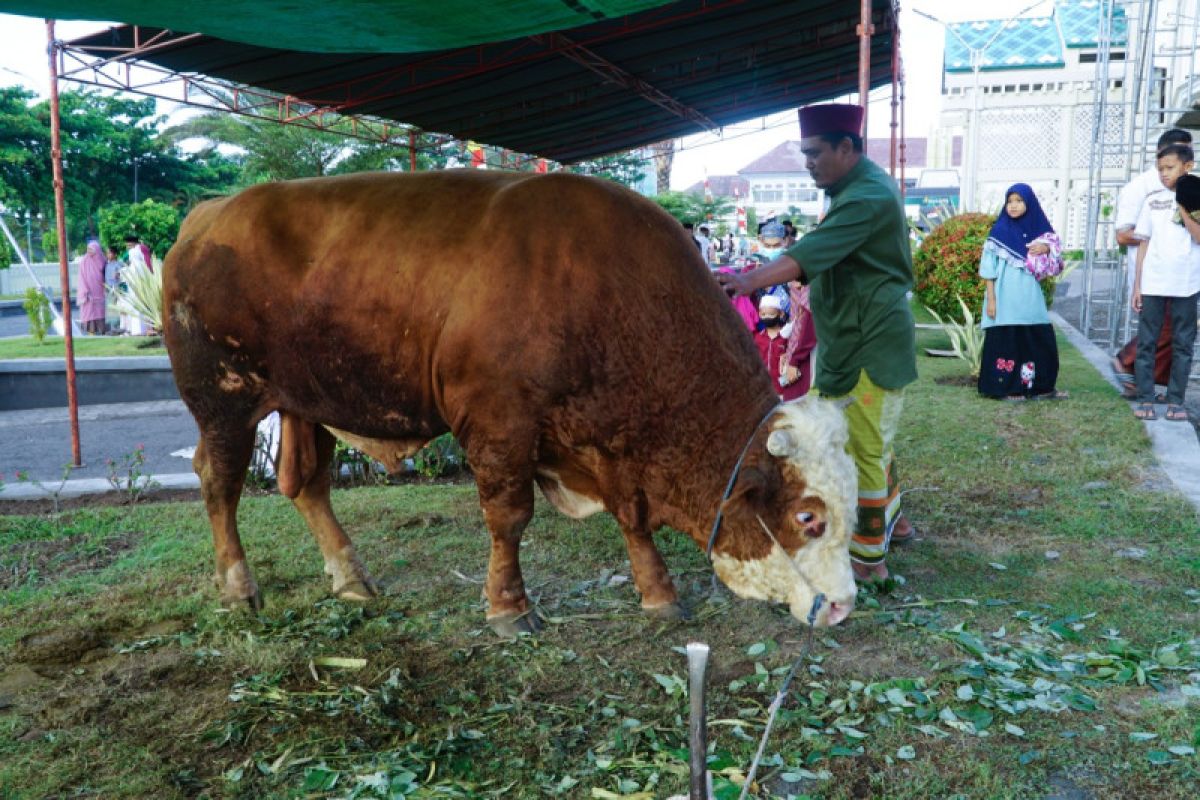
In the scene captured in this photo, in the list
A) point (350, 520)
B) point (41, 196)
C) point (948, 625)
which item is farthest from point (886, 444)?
point (41, 196)

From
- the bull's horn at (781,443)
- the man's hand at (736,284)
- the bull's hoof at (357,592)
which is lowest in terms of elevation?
the bull's hoof at (357,592)

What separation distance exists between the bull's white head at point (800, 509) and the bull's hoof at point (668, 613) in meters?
0.59

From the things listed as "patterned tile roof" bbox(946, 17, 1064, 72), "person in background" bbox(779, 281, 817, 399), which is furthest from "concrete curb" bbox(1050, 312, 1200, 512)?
"patterned tile roof" bbox(946, 17, 1064, 72)

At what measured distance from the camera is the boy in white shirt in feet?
22.0

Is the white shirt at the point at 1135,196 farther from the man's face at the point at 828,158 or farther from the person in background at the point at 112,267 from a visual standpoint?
the person in background at the point at 112,267

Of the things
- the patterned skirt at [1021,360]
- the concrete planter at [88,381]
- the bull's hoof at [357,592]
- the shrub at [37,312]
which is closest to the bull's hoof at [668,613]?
the bull's hoof at [357,592]

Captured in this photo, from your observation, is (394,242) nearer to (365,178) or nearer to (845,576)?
(365,178)

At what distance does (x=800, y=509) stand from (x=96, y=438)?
25.9 feet

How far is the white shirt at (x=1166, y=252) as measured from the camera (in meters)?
6.77

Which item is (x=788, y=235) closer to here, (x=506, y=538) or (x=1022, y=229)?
(x=1022, y=229)

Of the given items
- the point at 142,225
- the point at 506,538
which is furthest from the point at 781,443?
the point at 142,225

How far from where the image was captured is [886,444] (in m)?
4.11

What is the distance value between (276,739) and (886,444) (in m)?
2.64

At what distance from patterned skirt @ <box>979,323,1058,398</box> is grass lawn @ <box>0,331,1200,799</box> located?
9.82 feet
